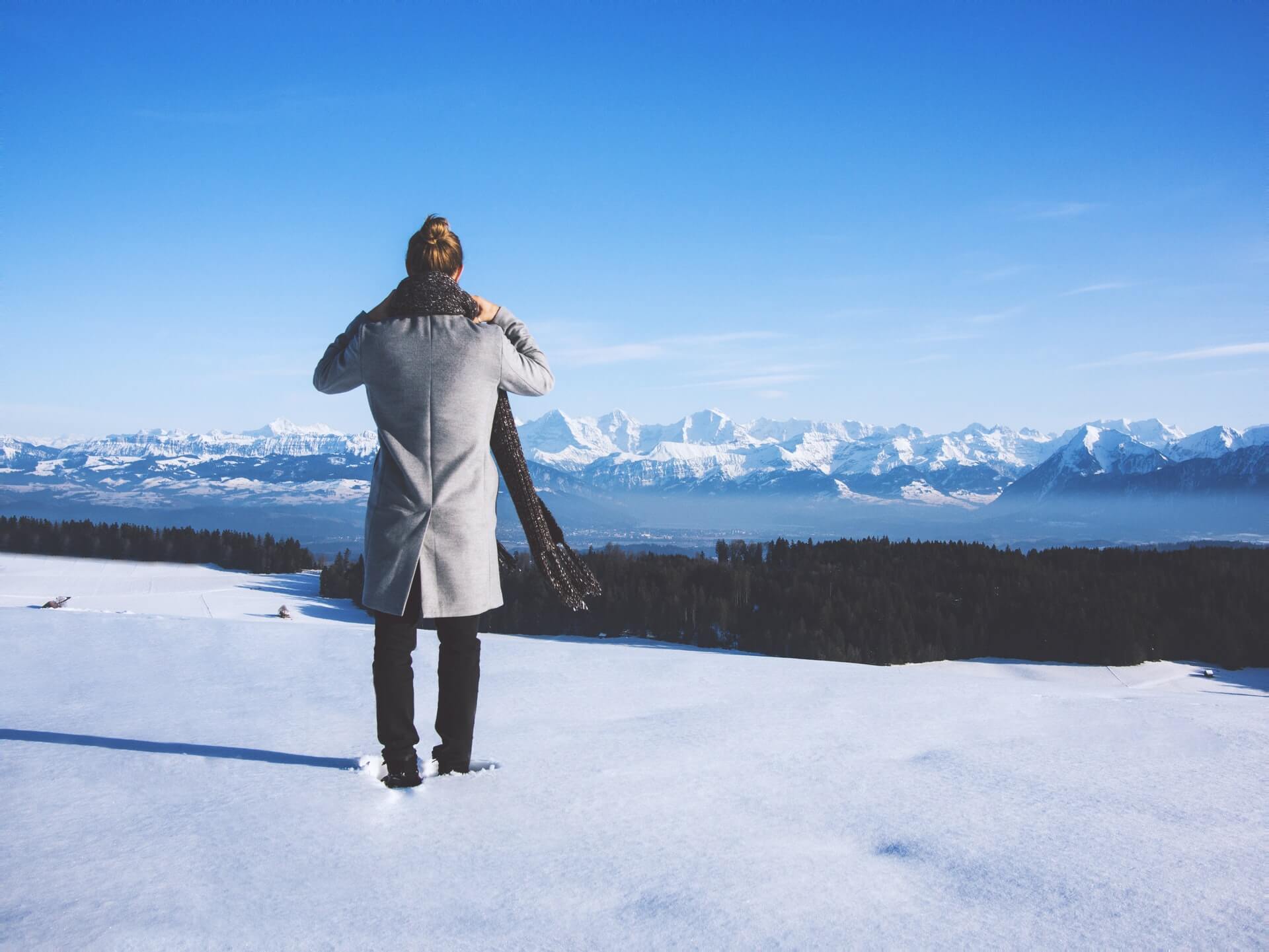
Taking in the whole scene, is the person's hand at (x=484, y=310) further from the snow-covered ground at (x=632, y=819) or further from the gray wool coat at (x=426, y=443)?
the snow-covered ground at (x=632, y=819)

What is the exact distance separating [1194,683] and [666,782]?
1154 cm

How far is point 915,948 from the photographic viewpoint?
160cm

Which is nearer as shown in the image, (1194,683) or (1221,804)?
(1221,804)

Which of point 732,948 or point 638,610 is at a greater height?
point 732,948

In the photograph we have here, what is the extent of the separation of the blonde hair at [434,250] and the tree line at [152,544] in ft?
86.6

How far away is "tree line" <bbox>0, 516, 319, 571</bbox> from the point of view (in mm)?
27328

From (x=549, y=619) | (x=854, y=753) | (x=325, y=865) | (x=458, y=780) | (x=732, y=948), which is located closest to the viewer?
(x=732, y=948)

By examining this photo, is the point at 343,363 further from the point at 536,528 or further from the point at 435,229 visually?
the point at 536,528

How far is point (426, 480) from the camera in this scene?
2816mm

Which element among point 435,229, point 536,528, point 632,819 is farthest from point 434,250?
point 632,819

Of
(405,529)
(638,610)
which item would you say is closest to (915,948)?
(405,529)

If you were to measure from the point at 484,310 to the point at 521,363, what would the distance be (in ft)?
0.84

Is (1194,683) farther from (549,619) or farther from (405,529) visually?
(549,619)

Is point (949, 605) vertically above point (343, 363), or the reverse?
point (343, 363)
